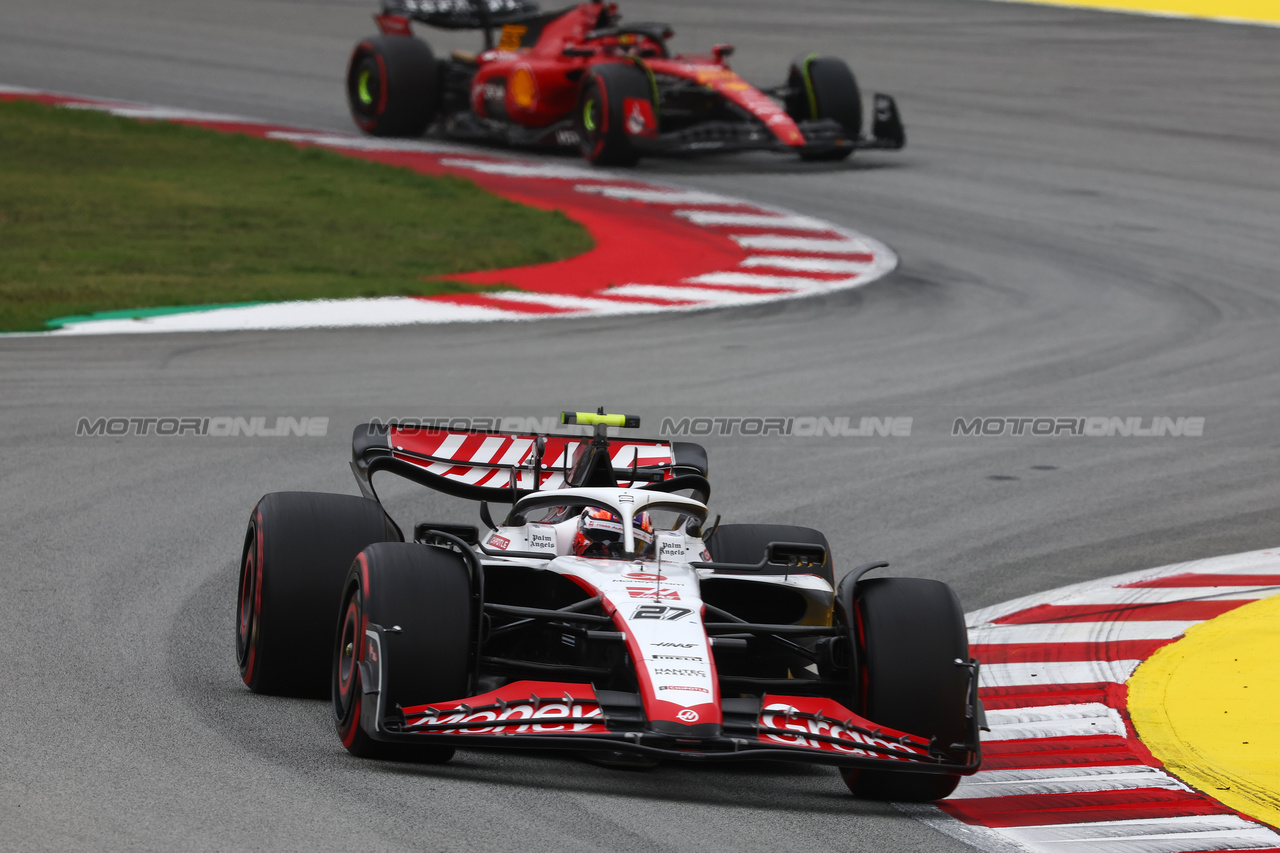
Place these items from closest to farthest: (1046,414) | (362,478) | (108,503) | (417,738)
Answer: (417,738) < (362,478) < (108,503) < (1046,414)

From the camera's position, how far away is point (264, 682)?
660cm

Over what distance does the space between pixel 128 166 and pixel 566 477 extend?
50.6ft

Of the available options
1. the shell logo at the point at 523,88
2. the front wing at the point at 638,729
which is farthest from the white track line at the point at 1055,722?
the shell logo at the point at 523,88

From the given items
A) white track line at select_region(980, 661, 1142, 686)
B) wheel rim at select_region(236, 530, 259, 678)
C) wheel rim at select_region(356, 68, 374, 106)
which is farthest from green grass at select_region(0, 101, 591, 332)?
white track line at select_region(980, 661, 1142, 686)

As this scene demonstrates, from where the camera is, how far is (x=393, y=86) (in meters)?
23.3

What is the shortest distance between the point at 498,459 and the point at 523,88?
14.7 m

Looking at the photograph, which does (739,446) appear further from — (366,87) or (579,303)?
(366,87)

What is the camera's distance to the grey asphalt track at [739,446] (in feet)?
18.4

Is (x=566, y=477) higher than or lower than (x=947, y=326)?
higher

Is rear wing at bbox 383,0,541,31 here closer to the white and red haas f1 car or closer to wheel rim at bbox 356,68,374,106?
wheel rim at bbox 356,68,374,106

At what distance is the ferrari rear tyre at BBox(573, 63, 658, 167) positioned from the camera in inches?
819

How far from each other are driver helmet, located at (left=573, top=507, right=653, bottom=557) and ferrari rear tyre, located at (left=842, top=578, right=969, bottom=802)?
907mm

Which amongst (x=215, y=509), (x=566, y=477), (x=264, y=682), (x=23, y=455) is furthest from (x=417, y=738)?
(x=23, y=455)

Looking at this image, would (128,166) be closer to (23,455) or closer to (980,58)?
(23,455)
